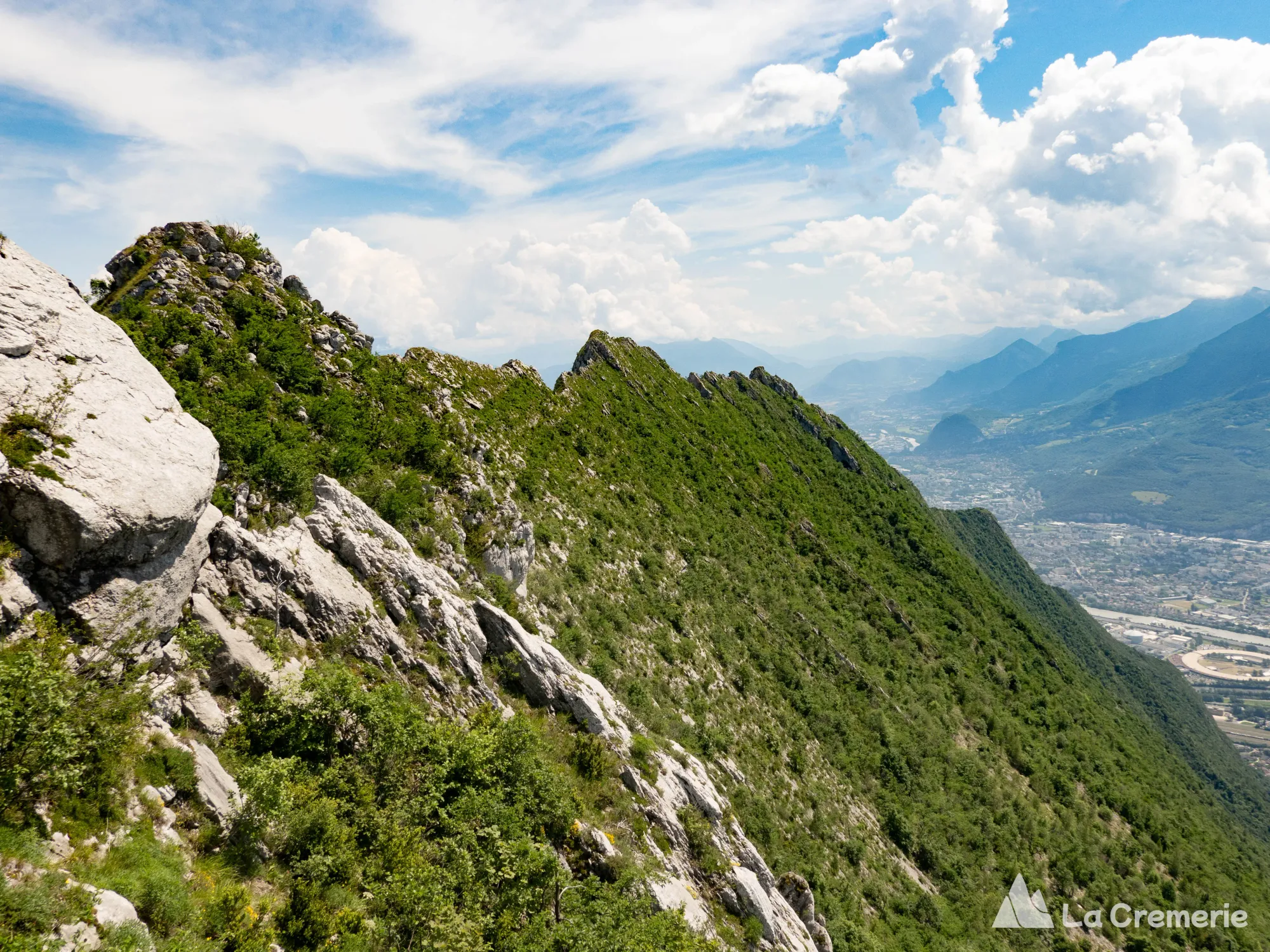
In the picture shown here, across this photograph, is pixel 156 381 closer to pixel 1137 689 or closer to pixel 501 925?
pixel 501 925

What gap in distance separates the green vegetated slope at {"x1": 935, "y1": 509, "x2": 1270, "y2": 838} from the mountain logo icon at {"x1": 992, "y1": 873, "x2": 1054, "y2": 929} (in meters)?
73.2

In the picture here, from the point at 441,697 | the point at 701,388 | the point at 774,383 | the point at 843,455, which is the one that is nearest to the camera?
the point at 441,697

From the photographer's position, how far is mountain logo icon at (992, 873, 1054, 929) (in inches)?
1355

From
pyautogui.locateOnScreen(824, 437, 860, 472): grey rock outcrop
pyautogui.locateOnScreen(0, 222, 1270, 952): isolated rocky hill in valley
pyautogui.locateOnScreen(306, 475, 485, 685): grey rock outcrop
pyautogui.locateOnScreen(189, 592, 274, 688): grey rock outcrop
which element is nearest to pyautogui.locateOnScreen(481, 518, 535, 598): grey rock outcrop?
pyautogui.locateOnScreen(0, 222, 1270, 952): isolated rocky hill in valley

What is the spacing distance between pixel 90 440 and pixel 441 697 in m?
11.4

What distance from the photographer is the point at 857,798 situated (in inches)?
1407

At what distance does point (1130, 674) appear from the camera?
116500mm

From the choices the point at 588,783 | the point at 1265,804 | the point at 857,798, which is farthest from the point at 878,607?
the point at 1265,804

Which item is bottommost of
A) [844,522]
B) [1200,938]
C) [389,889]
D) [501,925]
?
[1200,938]

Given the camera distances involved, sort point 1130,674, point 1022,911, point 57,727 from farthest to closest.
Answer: point 1130,674 → point 1022,911 → point 57,727

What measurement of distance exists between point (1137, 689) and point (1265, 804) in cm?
3278

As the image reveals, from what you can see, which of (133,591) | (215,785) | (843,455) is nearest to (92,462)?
(133,591)

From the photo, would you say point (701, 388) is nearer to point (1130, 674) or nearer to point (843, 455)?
point (843, 455)

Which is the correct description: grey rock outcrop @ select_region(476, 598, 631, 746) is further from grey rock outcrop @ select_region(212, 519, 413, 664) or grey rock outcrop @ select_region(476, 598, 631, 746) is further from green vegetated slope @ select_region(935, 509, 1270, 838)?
green vegetated slope @ select_region(935, 509, 1270, 838)
